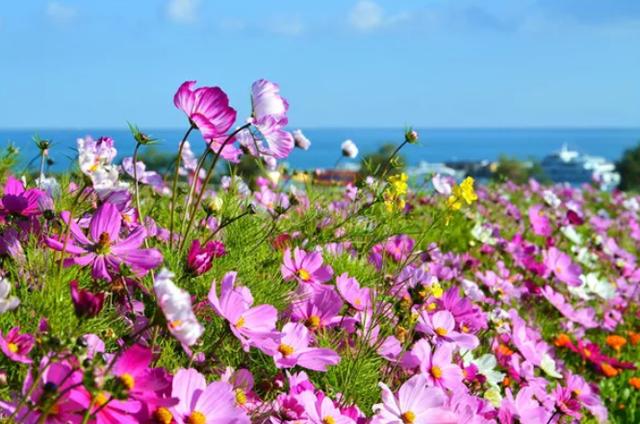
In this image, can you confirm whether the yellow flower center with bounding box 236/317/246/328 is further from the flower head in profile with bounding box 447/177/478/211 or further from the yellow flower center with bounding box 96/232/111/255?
the flower head in profile with bounding box 447/177/478/211

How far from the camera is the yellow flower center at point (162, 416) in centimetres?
110

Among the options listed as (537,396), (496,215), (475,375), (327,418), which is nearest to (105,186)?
(327,418)

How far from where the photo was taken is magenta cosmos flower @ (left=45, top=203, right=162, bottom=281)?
135 cm

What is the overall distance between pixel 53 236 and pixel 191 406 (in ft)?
1.57

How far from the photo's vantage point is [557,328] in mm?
3273

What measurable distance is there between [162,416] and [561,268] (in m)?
2.38

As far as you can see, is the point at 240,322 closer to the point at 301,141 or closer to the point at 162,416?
the point at 162,416

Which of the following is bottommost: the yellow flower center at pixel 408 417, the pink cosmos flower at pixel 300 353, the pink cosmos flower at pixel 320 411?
the yellow flower center at pixel 408 417

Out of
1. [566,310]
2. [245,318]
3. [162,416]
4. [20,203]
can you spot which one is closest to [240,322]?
[245,318]

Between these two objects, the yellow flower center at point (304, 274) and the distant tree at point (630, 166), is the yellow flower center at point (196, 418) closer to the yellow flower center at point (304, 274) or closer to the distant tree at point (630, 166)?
the yellow flower center at point (304, 274)

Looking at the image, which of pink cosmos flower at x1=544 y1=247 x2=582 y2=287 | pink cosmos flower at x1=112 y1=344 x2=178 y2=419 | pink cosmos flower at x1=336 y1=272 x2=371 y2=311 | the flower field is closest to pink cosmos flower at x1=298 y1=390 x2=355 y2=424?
the flower field

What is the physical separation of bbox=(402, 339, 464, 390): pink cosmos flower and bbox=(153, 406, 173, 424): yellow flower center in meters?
0.71

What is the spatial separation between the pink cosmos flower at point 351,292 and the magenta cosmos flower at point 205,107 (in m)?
0.47

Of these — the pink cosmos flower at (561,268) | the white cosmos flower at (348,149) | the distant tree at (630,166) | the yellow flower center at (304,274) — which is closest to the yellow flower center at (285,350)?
the yellow flower center at (304,274)
